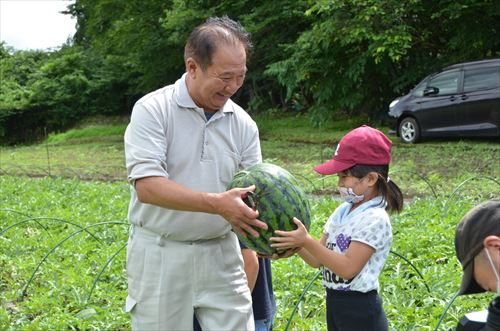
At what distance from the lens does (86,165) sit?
15.8 metres

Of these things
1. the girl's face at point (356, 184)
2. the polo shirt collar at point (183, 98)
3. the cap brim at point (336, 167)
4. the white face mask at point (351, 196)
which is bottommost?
the white face mask at point (351, 196)

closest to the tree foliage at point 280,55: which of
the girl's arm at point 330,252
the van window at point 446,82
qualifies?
the van window at point 446,82

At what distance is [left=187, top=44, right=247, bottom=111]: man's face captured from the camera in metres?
2.98

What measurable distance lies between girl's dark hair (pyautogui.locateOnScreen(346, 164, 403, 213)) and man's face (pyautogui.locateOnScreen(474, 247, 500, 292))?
774 mm

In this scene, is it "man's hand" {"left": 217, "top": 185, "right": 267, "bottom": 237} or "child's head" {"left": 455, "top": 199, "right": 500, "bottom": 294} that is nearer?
"child's head" {"left": 455, "top": 199, "right": 500, "bottom": 294}

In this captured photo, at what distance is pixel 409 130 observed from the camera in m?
15.4

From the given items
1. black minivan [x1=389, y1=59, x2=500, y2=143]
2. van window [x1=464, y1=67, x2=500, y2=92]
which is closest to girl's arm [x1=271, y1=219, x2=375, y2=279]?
black minivan [x1=389, y1=59, x2=500, y2=143]

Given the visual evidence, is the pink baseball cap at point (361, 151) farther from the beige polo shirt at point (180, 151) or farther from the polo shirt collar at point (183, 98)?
the polo shirt collar at point (183, 98)

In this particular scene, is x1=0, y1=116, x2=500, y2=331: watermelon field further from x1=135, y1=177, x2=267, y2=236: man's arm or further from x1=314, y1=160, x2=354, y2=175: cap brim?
x1=135, y1=177, x2=267, y2=236: man's arm

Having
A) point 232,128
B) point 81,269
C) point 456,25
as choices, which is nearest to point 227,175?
point 232,128

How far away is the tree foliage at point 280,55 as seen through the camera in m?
16.7

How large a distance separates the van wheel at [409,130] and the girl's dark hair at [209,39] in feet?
41.4

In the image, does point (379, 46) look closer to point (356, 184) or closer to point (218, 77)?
point (356, 184)

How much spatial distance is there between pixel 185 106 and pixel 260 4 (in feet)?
68.7
